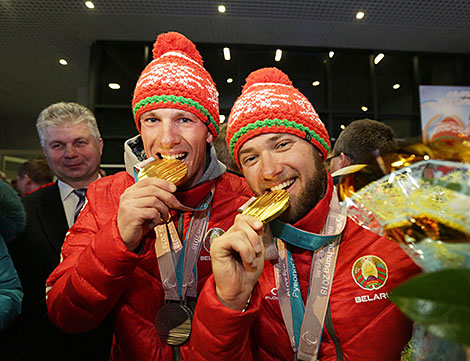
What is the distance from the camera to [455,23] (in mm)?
5074

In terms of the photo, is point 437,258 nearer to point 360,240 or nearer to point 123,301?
point 360,240

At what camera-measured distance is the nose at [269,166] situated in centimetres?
122

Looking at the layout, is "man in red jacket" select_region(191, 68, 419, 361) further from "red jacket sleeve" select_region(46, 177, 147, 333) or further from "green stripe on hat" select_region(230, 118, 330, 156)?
"red jacket sleeve" select_region(46, 177, 147, 333)

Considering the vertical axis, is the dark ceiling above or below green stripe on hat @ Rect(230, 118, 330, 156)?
above

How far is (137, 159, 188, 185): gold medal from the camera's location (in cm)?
112

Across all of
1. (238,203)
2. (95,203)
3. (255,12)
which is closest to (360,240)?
(238,203)

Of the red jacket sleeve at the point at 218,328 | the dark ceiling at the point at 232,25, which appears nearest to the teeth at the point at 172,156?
the red jacket sleeve at the point at 218,328

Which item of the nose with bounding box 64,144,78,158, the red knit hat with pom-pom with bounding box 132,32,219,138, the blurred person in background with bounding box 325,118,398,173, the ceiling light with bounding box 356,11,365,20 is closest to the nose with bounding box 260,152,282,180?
the red knit hat with pom-pom with bounding box 132,32,219,138

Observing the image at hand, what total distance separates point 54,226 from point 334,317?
1.59 m

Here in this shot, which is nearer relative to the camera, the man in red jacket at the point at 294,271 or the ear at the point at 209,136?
the man in red jacket at the point at 294,271

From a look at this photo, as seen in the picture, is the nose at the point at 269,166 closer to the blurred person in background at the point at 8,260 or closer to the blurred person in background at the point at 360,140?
the blurred person in background at the point at 360,140

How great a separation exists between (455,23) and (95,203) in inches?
233

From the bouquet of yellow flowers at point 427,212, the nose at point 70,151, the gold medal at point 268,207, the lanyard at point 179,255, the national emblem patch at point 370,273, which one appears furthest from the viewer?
the nose at point 70,151

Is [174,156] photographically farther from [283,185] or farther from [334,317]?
[334,317]
